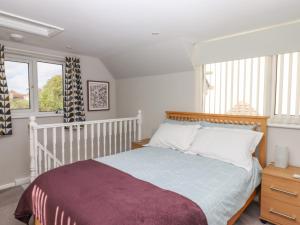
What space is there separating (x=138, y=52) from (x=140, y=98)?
0.96m

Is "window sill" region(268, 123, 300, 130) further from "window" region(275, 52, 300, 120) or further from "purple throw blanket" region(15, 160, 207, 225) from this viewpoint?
"purple throw blanket" region(15, 160, 207, 225)

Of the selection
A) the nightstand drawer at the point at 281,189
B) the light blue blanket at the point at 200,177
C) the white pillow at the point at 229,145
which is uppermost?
the white pillow at the point at 229,145

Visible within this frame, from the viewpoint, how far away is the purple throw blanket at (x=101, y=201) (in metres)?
1.22

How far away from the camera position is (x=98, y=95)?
405 cm

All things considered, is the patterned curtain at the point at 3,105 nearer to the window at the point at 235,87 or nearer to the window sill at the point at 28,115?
the window sill at the point at 28,115

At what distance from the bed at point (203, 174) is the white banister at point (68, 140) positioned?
0.03 meters

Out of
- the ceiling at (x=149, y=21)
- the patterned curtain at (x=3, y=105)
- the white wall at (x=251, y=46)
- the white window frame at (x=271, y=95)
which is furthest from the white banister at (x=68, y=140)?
the white window frame at (x=271, y=95)

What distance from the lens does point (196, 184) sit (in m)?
1.68

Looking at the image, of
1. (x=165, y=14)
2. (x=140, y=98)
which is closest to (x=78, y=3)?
(x=165, y=14)

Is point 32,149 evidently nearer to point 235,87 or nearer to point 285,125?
point 235,87

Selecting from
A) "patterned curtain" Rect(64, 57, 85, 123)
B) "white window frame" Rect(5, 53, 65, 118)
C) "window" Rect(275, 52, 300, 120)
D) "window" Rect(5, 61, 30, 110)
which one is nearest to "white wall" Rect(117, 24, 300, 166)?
"window" Rect(275, 52, 300, 120)

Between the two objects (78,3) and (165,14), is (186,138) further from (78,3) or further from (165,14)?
(78,3)

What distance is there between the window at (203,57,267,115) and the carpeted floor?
3.91 ft

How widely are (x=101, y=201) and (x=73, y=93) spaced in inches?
99.2
